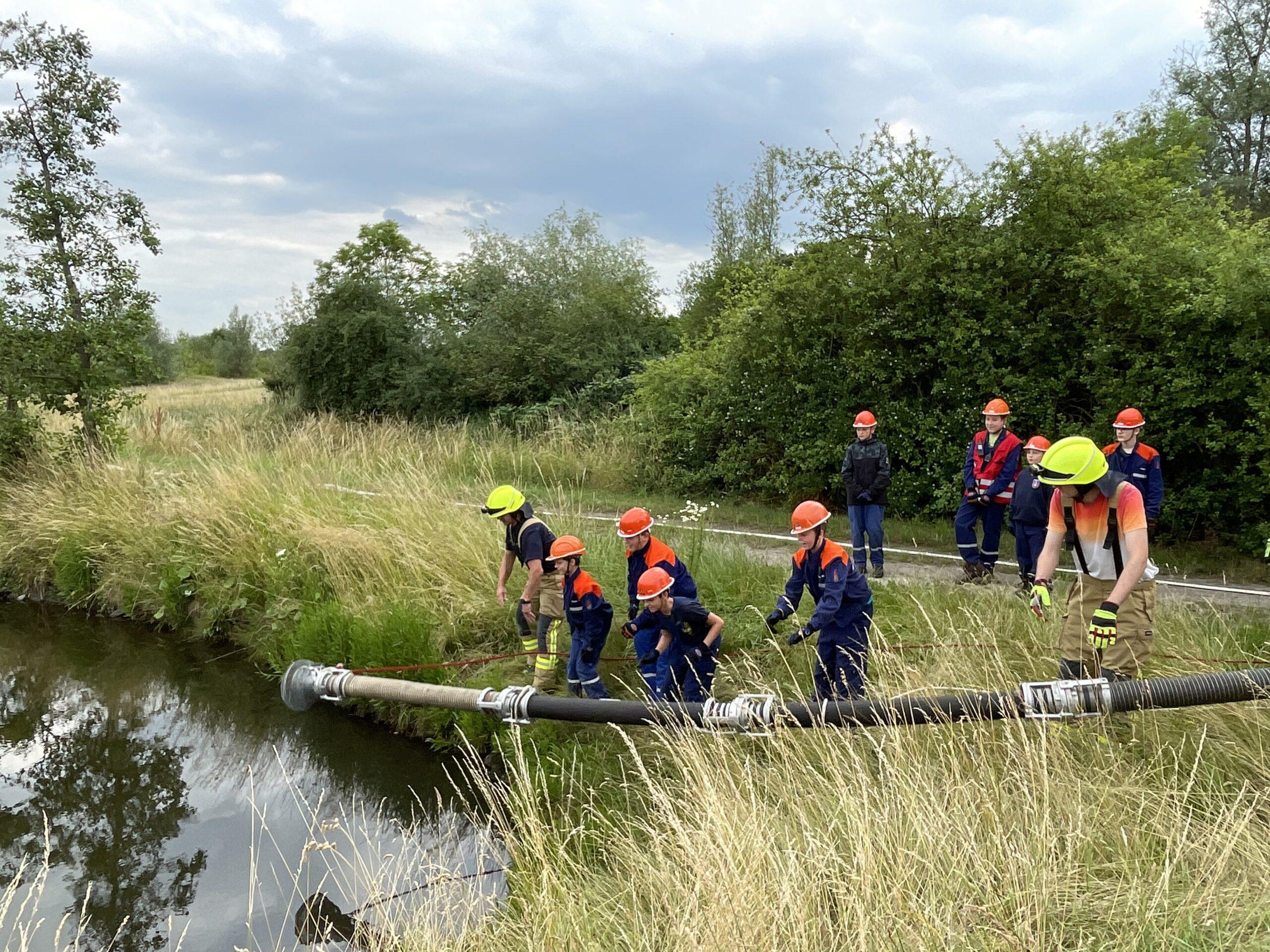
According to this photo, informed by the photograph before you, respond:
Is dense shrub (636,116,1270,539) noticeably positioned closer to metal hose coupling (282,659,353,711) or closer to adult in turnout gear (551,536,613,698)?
adult in turnout gear (551,536,613,698)

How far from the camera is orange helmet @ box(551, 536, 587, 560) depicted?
17.8 feet

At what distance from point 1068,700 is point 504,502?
383 centimetres

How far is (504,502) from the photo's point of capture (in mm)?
6102

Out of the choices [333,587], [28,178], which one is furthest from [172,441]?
[333,587]

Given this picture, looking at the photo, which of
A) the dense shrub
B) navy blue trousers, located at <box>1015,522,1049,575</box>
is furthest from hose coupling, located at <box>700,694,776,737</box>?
the dense shrub

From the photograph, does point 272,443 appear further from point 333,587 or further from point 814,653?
point 814,653

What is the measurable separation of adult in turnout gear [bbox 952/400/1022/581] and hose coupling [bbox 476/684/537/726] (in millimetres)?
4798

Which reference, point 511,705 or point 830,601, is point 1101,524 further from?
point 511,705

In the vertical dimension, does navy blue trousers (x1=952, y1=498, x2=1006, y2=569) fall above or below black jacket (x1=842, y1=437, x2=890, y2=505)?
below

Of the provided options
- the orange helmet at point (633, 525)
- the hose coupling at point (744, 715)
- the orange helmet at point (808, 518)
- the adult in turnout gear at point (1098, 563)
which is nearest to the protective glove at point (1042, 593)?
the adult in turnout gear at point (1098, 563)

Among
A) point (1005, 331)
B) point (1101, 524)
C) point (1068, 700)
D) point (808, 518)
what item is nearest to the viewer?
point (1068, 700)

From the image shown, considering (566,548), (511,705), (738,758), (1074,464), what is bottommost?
(738,758)

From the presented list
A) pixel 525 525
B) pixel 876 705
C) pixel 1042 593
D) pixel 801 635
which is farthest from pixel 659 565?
pixel 1042 593

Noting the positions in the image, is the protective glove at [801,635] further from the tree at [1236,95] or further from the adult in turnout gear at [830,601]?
the tree at [1236,95]
